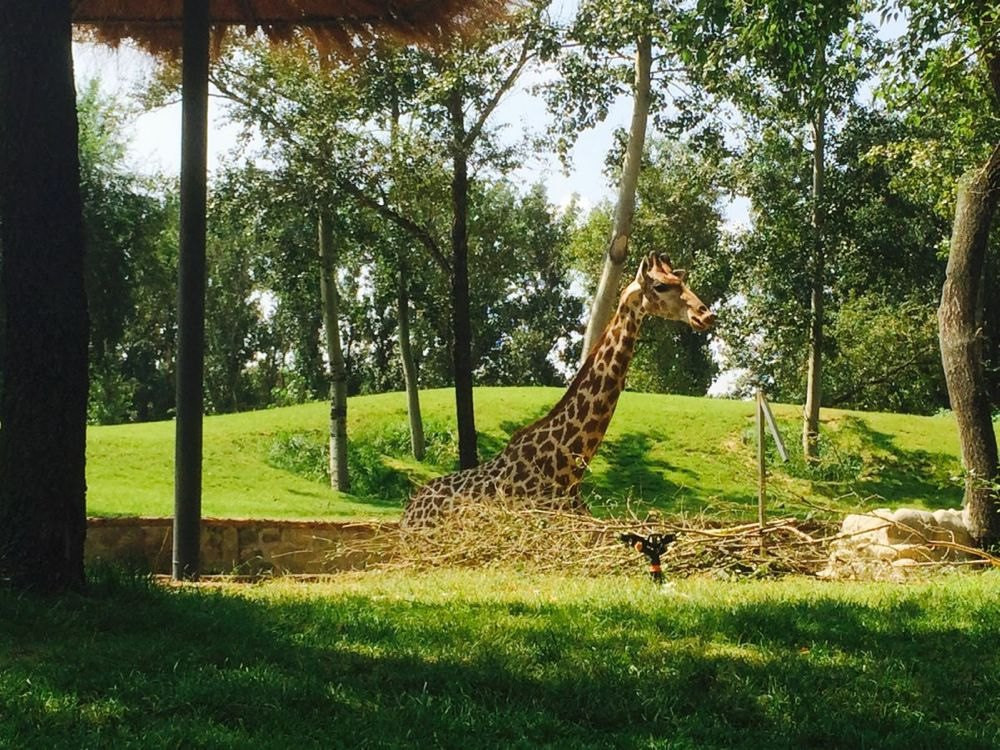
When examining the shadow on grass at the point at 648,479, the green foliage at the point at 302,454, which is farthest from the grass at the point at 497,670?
the green foliage at the point at 302,454

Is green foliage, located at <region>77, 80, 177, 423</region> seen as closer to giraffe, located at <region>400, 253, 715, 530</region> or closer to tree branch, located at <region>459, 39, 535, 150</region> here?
tree branch, located at <region>459, 39, 535, 150</region>

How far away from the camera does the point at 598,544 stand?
32.7 ft

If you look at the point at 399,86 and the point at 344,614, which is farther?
the point at 399,86

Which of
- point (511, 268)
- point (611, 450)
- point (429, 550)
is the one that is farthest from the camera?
point (511, 268)

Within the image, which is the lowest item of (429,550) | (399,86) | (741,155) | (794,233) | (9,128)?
(429,550)

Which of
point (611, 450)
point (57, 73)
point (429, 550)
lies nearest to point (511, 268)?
point (611, 450)

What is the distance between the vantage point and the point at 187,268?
916cm

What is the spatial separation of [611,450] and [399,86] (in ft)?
30.8

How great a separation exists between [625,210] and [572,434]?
7114 millimetres

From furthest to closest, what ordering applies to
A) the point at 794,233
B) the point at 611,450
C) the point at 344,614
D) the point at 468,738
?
Answer: the point at 611,450
the point at 794,233
the point at 344,614
the point at 468,738

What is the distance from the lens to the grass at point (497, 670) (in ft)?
15.2

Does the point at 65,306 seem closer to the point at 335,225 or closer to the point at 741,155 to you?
the point at 335,225

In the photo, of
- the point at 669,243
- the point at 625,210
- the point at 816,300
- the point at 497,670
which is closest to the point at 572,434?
the point at 497,670

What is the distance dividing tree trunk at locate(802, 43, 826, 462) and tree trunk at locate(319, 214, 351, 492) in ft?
33.2
